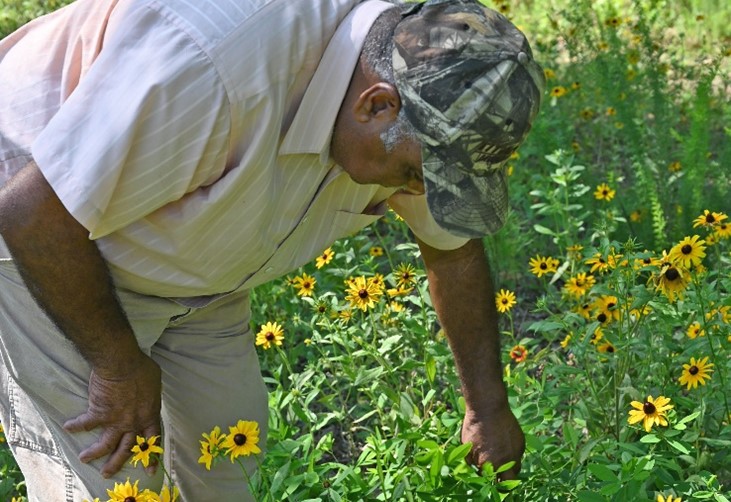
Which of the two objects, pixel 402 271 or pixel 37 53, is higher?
pixel 37 53

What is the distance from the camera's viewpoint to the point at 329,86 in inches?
79.1

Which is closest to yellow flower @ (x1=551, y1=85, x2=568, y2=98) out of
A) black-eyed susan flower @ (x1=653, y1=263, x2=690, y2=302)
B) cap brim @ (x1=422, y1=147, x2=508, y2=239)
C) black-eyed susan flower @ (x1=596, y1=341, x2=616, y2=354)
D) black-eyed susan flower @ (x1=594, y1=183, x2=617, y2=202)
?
black-eyed susan flower @ (x1=594, y1=183, x2=617, y2=202)

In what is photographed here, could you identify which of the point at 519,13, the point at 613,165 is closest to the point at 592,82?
the point at 613,165

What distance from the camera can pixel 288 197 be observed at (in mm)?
2180

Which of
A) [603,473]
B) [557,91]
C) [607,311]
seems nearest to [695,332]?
[607,311]

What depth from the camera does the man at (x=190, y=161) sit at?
1907mm

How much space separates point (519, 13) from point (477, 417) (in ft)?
13.3

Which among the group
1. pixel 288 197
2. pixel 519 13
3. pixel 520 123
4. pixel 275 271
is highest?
pixel 520 123

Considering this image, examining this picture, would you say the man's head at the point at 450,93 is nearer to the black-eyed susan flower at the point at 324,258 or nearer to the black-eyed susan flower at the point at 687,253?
the black-eyed susan flower at the point at 687,253

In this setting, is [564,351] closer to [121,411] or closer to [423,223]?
[423,223]

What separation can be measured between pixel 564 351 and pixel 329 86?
1.75 metres

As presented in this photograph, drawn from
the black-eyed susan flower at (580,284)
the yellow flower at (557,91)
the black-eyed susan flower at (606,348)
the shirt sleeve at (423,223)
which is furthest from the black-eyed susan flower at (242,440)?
the yellow flower at (557,91)

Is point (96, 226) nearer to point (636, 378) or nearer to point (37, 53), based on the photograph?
point (37, 53)

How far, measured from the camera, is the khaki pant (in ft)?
7.48
